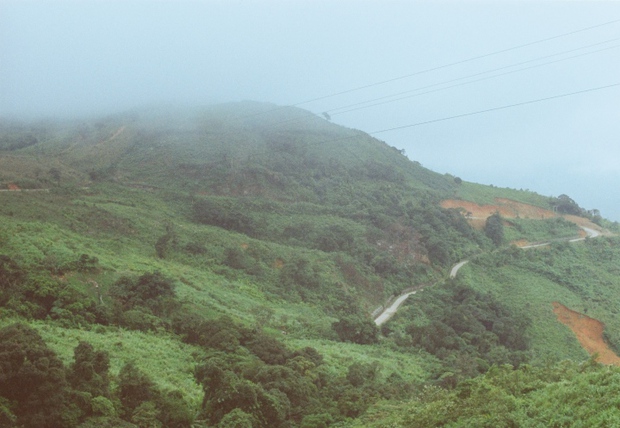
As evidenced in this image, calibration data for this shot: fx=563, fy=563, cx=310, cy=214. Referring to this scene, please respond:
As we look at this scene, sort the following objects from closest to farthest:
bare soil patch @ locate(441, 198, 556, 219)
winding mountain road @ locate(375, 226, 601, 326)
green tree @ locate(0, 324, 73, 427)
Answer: green tree @ locate(0, 324, 73, 427), winding mountain road @ locate(375, 226, 601, 326), bare soil patch @ locate(441, 198, 556, 219)

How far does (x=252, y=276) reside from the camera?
140 ft

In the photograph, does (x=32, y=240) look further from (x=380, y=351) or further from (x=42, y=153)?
(x=42, y=153)

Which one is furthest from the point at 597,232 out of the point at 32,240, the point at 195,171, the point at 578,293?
the point at 32,240

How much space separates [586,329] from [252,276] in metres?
28.9

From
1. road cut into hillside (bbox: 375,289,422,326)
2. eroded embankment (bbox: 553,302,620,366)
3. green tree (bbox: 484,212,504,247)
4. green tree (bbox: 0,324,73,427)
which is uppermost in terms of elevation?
green tree (bbox: 0,324,73,427)

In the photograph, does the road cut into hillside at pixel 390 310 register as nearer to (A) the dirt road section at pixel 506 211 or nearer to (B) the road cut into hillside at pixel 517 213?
(B) the road cut into hillside at pixel 517 213

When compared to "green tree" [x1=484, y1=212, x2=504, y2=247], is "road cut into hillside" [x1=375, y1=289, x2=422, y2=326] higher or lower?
lower

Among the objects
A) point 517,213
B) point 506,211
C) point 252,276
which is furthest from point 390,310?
point 517,213

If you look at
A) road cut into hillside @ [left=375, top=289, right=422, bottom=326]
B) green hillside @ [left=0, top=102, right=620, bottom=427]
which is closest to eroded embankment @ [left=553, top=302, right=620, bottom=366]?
green hillside @ [left=0, top=102, right=620, bottom=427]

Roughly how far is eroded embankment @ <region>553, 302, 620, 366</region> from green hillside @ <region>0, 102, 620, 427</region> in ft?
3.41

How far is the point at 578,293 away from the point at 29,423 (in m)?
54.2

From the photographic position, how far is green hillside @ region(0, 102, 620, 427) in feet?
59.6

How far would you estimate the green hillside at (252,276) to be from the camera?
59.6ft

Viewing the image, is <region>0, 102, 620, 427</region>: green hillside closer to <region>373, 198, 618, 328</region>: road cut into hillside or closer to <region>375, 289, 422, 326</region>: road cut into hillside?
<region>375, 289, 422, 326</region>: road cut into hillside
